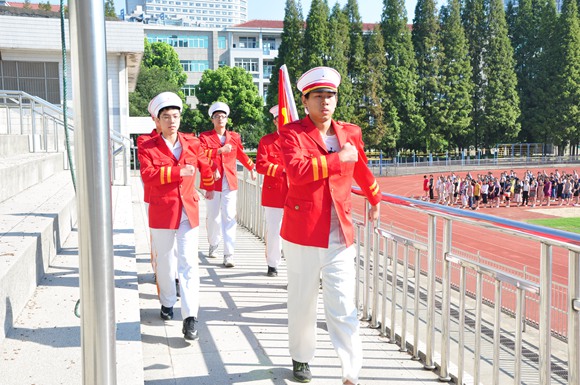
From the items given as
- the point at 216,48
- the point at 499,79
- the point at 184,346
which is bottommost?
the point at 184,346

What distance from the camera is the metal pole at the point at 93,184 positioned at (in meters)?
1.82

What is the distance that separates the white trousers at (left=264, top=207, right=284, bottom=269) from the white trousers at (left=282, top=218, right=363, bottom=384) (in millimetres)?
3045

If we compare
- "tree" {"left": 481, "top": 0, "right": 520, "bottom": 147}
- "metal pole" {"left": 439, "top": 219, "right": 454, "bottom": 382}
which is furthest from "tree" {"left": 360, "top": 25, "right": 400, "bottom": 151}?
"metal pole" {"left": 439, "top": 219, "right": 454, "bottom": 382}

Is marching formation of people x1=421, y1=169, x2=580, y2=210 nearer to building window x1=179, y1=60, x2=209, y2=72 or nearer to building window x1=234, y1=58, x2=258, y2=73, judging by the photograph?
building window x1=234, y1=58, x2=258, y2=73

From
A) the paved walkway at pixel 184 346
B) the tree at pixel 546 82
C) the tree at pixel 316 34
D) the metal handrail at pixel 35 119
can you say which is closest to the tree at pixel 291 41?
the tree at pixel 316 34

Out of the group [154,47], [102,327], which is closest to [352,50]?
[154,47]

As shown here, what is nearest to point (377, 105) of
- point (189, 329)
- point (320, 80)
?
point (189, 329)

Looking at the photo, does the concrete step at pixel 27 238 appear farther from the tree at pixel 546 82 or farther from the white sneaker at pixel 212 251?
the tree at pixel 546 82

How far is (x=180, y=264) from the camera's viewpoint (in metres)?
4.99

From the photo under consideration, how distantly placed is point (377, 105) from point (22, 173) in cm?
5050

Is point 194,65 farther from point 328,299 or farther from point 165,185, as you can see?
point 328,299

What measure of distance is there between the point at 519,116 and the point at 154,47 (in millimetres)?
38692

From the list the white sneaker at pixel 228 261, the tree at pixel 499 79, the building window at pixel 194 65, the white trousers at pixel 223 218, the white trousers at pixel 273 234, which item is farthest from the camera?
the building window at pixel 194 65

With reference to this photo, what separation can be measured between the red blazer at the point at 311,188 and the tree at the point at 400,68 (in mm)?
54070
